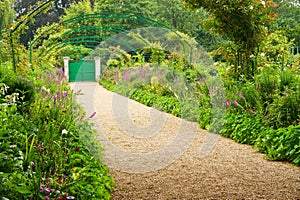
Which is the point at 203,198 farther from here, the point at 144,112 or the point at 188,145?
the point at 144,112

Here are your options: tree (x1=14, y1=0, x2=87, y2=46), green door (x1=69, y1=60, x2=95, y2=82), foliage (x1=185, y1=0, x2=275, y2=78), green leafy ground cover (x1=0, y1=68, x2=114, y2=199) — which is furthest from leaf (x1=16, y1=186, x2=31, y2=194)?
tree (x1=14, y1=0, x2=87, y2=46)

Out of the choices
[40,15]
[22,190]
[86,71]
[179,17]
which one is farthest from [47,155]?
[40,15]

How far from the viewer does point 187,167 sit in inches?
179

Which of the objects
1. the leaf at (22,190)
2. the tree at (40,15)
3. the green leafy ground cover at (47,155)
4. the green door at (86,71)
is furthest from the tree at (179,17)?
the leaf at (22,190)

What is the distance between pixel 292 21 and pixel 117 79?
51.8ft

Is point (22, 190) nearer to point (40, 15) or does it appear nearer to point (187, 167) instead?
point (187, 167)

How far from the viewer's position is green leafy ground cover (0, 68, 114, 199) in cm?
258

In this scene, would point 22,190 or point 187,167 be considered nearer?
point 22,190

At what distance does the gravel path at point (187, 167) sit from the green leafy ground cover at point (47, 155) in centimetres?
43

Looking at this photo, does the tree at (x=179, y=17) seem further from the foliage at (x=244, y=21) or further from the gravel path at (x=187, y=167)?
the gravel path at (x=187, y=167)

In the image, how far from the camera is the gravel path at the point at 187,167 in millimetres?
3650

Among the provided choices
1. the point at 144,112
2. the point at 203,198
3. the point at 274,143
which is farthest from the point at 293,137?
the point at 144,112

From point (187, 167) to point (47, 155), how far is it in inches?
69.0

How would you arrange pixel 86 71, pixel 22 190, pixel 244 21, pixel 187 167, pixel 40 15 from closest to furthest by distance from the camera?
pixel 22 190
pixel 187 167
pixel 244 21
pixel 86 71
pixel 40 15
